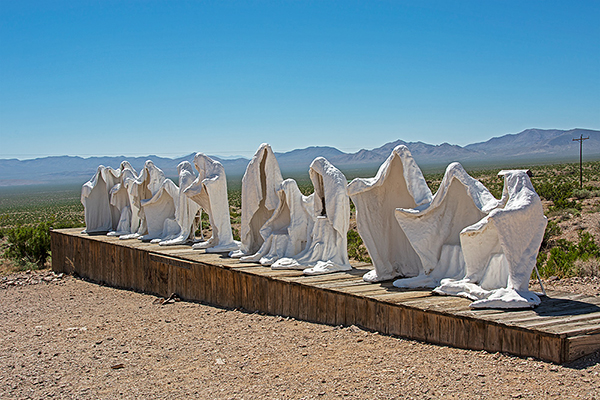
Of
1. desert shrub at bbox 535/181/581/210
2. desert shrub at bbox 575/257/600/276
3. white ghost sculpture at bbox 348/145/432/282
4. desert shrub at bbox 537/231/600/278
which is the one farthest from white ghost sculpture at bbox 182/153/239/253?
desert shrub at bbox 535/181/581/210

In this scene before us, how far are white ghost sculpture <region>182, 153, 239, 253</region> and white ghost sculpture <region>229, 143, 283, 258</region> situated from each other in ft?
2.87

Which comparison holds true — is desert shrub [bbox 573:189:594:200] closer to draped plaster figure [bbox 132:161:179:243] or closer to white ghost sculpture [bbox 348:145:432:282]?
draped plaster figure [bbox 132:161:179:243]

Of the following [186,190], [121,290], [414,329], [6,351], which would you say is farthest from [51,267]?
[414,329]

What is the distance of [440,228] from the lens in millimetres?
7980

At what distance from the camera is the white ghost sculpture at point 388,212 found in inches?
332

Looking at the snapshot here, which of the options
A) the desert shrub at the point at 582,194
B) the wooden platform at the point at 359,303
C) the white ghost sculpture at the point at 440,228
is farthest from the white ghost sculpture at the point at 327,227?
the desert shrub at the point at 582,194

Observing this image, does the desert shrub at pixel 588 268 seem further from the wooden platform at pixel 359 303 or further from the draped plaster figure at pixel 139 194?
the draped plaster figure at pixel 139 194

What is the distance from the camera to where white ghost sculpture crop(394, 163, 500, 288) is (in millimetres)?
7762

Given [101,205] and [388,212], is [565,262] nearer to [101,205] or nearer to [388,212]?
[388,212]

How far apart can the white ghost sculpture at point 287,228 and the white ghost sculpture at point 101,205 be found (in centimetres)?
738

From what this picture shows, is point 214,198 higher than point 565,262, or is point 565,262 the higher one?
point 214,198

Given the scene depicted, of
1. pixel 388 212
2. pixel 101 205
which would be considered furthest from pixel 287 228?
pixel 101 205

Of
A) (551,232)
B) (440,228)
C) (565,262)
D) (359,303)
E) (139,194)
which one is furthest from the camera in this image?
(551,232)

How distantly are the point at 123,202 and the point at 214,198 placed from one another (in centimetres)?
528
